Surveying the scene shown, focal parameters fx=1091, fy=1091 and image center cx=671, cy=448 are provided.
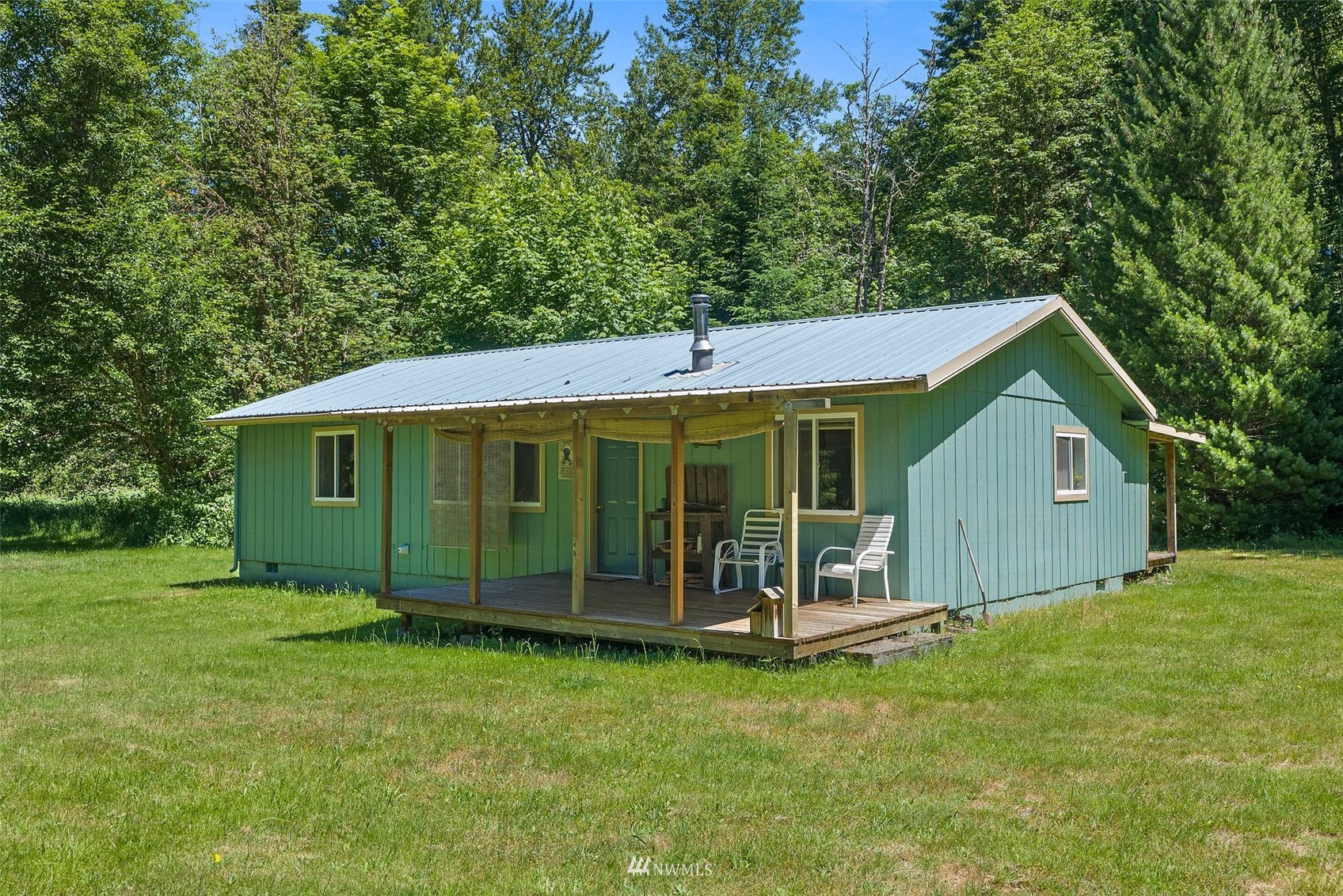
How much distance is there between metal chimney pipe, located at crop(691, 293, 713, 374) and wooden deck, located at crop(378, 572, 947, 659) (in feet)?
6.90

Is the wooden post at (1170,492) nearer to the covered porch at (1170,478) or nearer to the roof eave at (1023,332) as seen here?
the covered porch at (1170,478)

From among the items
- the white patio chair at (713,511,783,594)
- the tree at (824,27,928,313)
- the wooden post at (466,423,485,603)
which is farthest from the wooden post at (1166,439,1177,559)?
the wooden post at (466,423,485,603)

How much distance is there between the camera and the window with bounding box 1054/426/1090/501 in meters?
11.9

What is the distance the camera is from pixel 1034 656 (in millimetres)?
8484

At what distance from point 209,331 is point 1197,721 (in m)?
19.1

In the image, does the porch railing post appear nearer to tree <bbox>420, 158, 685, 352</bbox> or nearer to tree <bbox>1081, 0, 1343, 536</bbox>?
tree <bbox>1081, 0, 1343, 536</bbox>

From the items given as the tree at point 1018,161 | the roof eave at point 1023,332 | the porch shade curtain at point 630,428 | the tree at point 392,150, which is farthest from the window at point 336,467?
the tree at point 1018,161

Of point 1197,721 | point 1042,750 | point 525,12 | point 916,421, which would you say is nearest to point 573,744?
point 1042,750

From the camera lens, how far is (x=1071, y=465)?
12203 mm

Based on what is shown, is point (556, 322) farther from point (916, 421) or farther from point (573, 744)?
point (573, 744)

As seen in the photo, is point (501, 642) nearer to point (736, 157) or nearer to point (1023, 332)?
point (1023, 332)

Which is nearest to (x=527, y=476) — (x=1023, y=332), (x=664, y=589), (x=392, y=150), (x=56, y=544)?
(x=664, y=589)

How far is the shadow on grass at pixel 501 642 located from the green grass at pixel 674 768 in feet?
0.47

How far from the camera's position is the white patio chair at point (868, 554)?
9.20 metres
